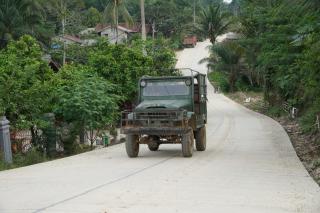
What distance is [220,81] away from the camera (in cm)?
6925

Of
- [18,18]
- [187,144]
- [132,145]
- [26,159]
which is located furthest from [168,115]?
[18,18]

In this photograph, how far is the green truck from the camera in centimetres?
1666

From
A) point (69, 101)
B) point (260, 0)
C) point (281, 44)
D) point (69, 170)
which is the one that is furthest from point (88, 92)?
point (260, 0)

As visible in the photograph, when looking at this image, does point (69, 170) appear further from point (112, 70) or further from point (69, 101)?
point (112, 70)

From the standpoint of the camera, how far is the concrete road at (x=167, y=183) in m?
9.16

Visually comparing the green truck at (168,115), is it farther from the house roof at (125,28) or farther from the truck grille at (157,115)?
the house roof at (125,28)

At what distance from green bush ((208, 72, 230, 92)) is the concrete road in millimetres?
46174

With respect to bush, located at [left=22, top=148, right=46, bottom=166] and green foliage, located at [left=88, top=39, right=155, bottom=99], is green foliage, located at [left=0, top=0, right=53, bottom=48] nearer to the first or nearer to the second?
green foliage, located at [left=88, top=39, right=155, bottom=99]

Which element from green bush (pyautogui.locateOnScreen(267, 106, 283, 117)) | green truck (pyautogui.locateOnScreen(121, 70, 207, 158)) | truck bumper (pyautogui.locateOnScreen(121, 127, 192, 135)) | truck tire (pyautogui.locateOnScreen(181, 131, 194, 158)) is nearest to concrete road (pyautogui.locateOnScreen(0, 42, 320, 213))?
truck tire (pyautogui.locateOnScreen(181, 131, 194, 158))

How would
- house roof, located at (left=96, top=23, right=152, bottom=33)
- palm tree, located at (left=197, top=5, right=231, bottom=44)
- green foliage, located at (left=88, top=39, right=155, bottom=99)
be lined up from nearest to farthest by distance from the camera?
green foliage, located at (left=88, top=39, right=155, bottom=99) → palm tree, located at (left=197, top=5, right=231, bottom=44) → house roof, located at (left=96, top=23, right=152, bottom=33)

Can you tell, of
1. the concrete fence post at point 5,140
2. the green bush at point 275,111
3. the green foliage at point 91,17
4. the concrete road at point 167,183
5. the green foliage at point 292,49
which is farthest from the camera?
the green foliage at point 91,17

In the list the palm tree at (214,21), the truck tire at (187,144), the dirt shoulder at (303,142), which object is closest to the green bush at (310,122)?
the dirt shoulder at (303,142)

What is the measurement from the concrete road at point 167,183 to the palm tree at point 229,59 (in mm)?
40010

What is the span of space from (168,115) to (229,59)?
4437 cm
